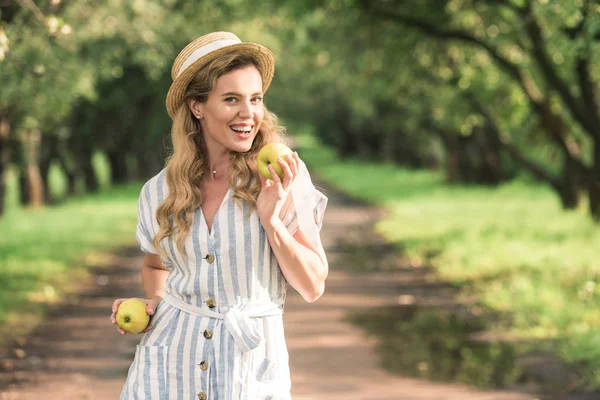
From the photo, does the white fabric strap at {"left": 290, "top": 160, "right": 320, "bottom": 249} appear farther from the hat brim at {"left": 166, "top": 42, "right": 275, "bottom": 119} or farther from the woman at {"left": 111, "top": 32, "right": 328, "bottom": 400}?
the hat brim at {"left": 166, "top": 42, "right": 275, "bottom": 119}

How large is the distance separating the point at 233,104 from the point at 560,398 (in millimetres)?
4896

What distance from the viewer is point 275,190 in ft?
10.5

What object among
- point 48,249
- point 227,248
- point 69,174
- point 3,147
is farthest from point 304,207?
point 69,174

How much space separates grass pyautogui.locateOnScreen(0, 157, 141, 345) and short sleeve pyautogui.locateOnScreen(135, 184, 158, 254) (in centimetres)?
656

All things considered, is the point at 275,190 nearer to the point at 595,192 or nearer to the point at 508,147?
the point at 595,192

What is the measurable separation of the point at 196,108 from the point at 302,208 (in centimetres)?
50

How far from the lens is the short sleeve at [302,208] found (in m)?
3.26

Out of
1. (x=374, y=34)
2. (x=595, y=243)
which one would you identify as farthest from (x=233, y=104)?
(x=374, y=34)

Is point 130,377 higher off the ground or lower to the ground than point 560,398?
higher

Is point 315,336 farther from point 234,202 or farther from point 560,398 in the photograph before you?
point 234,202

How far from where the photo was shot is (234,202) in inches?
130

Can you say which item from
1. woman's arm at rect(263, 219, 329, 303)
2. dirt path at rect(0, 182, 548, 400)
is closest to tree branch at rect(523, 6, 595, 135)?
dirt path at rect(0, 182, 548, 400)

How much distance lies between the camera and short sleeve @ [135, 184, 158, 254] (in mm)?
3469

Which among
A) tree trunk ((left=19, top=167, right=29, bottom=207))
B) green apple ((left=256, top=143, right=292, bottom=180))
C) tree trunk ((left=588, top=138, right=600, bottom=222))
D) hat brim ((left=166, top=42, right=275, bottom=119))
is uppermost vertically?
tree trunk ((left=19, top=167, right=29, bottom=207))
